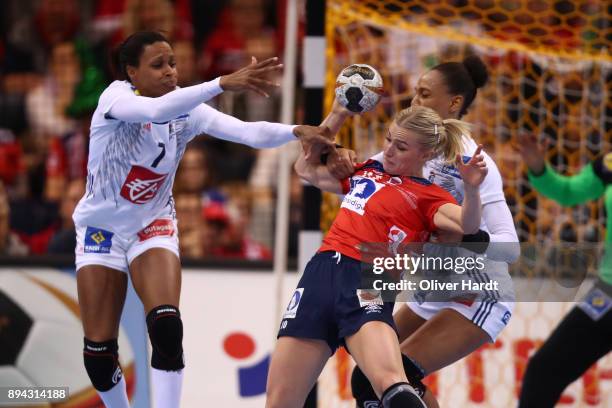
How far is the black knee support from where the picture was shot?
489 cm

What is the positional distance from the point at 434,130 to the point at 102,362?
191 cm

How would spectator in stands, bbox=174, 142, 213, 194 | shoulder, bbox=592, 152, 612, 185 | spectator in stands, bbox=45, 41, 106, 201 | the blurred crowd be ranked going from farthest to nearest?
spectator in stands, bbox=45, 41, 106, 201 < spectator in stands, bbox=174, 142, 213, 194 < the blurred crowd < shoulder, bbox=592, 152, 612, 185

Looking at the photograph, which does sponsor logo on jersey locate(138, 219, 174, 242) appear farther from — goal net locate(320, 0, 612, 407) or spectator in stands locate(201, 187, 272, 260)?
spectator in stands locate(201, 187, 272, 260)

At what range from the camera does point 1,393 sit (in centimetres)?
736

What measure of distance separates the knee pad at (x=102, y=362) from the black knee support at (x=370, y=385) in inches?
46.9

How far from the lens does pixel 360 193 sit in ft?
15.7

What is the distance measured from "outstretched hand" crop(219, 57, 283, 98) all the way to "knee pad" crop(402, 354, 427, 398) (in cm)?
130

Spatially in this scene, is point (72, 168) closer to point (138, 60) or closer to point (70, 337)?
point (70, 337)

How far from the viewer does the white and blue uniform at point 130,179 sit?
209 inches

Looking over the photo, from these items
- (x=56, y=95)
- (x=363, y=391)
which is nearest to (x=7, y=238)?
(x=56, y=95)

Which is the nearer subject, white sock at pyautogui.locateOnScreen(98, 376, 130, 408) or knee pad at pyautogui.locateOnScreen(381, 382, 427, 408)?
knee pad at pyautogui.locateOnScreen(381, 382, 427, 408)

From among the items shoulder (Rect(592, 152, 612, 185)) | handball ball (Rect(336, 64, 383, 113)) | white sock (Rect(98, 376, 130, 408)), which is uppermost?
handball ball (Rect(336, 64, 383, 113))

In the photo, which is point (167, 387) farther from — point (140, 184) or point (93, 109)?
point (93, 109)

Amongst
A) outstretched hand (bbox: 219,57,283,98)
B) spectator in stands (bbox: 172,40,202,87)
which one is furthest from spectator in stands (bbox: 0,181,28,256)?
outstretched hand (bbox: 219,57,283,98)
